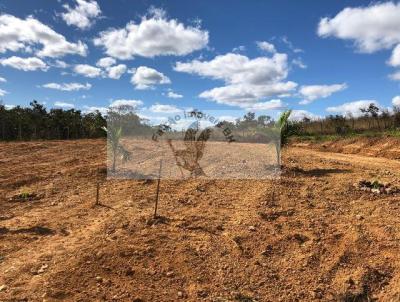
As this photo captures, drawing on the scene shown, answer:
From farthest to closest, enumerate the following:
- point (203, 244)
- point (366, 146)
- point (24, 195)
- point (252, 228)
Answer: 1. point (366, 146)
2. point (24, 195)
3. point (252, 228)
4. point (203, 244)

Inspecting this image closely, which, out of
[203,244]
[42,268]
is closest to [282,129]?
[203,244]

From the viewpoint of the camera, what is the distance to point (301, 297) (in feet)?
13.2

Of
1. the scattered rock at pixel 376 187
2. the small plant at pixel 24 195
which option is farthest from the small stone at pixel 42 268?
the scattered rock at pixel 376 187

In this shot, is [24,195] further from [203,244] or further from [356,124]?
[356,124]

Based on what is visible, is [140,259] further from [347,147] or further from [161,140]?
[347,147]

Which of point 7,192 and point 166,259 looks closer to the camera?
point 166,259

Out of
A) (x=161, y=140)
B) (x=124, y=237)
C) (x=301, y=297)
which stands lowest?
(x=301, y=297)

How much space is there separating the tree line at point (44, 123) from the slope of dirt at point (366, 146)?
14765mm

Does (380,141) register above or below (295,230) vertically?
above

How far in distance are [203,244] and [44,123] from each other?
27.3 metres

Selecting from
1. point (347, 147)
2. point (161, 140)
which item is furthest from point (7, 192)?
point (347, 147)

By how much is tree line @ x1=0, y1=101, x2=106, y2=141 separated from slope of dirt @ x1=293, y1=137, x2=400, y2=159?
14.8 metres

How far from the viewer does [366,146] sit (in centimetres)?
1595

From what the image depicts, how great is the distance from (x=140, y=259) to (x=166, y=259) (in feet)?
0.94
